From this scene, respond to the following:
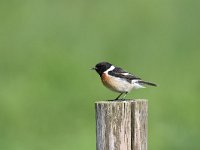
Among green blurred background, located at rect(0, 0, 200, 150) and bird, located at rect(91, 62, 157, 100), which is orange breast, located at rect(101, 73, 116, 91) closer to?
bird, located at rect(91, 62, 157, 100)

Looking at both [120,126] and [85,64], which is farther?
[85,64]

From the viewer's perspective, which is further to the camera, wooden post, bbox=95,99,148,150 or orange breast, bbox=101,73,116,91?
orange breast, bbox=101,73,116,91

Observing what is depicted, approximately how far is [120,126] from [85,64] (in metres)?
10.5

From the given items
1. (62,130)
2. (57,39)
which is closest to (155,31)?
(57,39)

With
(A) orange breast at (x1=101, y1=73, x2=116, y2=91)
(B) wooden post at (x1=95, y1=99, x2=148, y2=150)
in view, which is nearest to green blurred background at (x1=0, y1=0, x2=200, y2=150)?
(A) orange breast at (x1=101, y1=73, x2=116, y2=91)

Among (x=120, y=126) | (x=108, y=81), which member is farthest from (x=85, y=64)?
(x=120, y=126)

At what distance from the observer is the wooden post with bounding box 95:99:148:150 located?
7188 mm

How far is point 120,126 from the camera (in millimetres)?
7199

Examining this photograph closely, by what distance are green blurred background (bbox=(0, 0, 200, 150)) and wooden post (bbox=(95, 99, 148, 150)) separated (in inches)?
250

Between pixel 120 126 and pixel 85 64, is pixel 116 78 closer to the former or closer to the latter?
pixel 120 126

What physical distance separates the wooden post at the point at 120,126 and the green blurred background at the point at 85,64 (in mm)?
6348

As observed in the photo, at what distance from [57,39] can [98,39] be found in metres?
0.89

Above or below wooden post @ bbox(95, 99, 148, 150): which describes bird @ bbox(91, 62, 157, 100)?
above

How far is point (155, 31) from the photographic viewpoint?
2003cm
